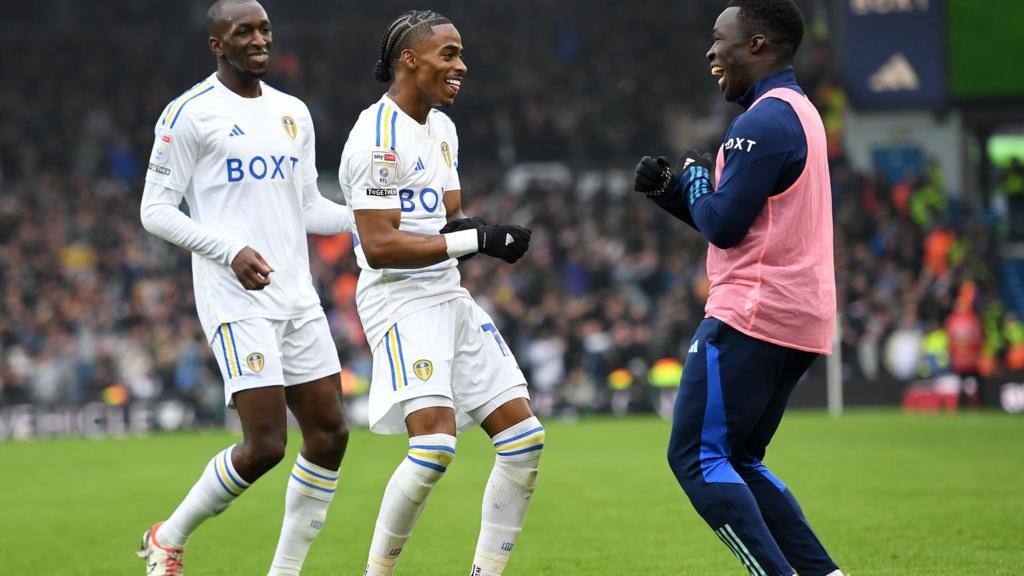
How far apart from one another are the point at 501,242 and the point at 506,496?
3.94 ft

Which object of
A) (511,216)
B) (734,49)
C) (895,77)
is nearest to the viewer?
(734,49)

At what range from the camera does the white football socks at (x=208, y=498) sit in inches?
278

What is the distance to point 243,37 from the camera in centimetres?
730

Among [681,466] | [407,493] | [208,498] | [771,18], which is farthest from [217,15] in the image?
[681,466]

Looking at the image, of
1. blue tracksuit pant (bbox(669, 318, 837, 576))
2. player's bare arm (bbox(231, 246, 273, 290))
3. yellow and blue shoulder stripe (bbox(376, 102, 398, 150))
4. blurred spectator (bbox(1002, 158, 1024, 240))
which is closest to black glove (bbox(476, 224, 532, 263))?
yellow and blue shoulder stripe (bbox(376, 102, 398, 150))

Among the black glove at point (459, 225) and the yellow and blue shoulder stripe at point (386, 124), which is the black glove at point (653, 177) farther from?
the yellow and blue shoulder stripe at point (386, 124)

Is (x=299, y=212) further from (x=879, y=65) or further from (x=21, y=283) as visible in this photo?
(x=21, y=283)

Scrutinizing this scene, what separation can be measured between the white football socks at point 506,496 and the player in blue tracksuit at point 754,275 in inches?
36.6

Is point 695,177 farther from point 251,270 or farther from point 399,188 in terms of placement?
point 251,270

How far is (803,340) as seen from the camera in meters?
5.98

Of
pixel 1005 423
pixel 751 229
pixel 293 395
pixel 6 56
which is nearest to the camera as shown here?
pixel 751 229

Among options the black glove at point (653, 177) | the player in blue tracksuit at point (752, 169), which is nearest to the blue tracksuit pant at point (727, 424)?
the player in blue tracksuit at point (752, 169)

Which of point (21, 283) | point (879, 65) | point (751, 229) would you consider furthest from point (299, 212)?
point (21, 283)

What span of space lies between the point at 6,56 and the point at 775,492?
101 ft
